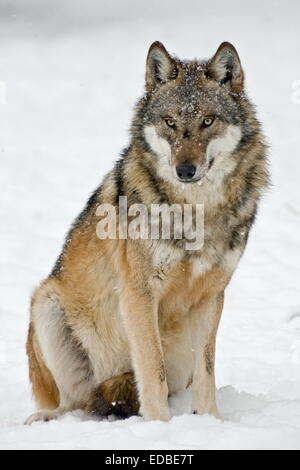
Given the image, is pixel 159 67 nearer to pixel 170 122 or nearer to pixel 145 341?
pixel 170 122

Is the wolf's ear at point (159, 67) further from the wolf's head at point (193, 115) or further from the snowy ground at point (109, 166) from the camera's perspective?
the snowy ground at point (109, 166)

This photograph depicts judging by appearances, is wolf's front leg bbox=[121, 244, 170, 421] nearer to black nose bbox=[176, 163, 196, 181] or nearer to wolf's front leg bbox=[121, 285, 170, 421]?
wolf's front leg bbox=[121, 285, 170, 421]

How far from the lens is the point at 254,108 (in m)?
4.99

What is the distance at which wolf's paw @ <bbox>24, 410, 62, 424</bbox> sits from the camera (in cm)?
501

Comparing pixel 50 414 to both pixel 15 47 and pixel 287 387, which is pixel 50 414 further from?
pixel 15 47

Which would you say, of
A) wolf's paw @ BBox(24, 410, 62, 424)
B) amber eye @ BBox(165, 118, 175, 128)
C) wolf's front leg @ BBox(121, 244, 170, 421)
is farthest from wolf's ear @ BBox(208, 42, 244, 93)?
wolf's paw @ BBox(24, 410, 62, 424)

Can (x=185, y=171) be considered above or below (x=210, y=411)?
above

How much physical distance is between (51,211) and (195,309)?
596cm

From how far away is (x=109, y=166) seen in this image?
39.8ft
